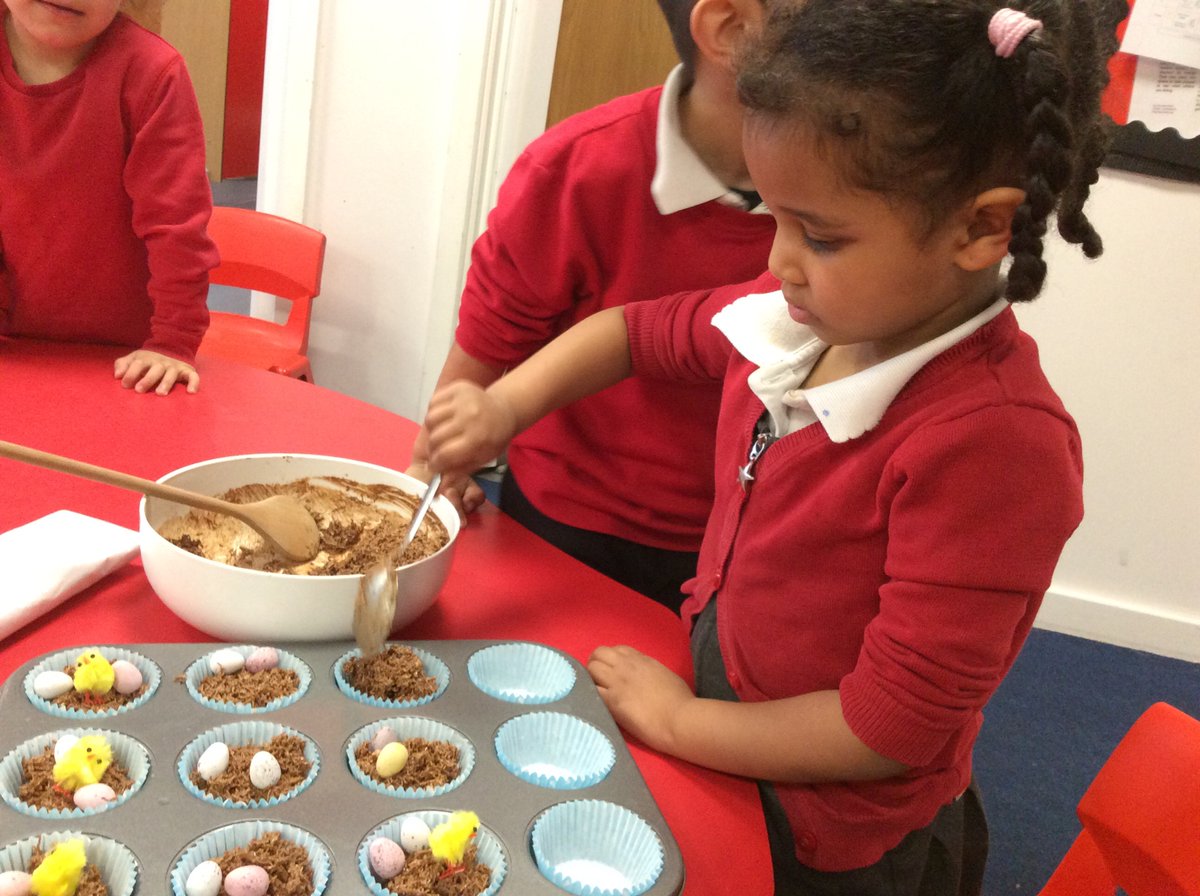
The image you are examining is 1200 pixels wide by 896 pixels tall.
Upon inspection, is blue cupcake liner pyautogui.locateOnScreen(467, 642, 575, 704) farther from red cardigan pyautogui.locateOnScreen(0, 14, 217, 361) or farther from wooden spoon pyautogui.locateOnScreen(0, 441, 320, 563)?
red cardigan pyautogui.locateOnScreen(0, 14, 217, 361)

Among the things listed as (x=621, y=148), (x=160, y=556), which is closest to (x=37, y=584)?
(x=160, y=556)

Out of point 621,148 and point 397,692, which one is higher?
point 621,148

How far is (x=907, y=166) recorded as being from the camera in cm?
65

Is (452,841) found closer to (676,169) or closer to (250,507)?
(250,507)

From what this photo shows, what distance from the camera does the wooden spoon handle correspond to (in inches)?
29.1

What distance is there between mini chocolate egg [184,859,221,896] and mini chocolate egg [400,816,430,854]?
11 centimetres

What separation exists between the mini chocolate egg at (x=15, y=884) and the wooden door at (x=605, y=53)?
2.26 meters

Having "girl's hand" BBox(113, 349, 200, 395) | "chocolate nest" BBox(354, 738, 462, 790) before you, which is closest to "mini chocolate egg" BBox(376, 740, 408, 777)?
"chocolate nest" BBox(354, 738, 462, 790)

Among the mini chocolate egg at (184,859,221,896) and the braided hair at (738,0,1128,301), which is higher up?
the braided hair at (738,0,1128,301)

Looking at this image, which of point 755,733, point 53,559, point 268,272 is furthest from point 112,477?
point 268,272

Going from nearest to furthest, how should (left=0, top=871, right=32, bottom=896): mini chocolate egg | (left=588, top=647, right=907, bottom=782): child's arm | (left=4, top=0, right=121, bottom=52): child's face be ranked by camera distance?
(left=0, top=871, right=32, bottom=896): mini chocolate egg
(left=588, top=647, right=907, bottom=782): child's arm
(left=4, top=0, right=121, bottom=52): child's face

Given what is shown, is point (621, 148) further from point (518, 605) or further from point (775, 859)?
point (775, 859)

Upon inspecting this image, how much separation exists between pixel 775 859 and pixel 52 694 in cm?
55

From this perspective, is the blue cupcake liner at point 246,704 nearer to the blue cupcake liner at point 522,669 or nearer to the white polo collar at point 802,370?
the blue cupcake liner at point 522,669
